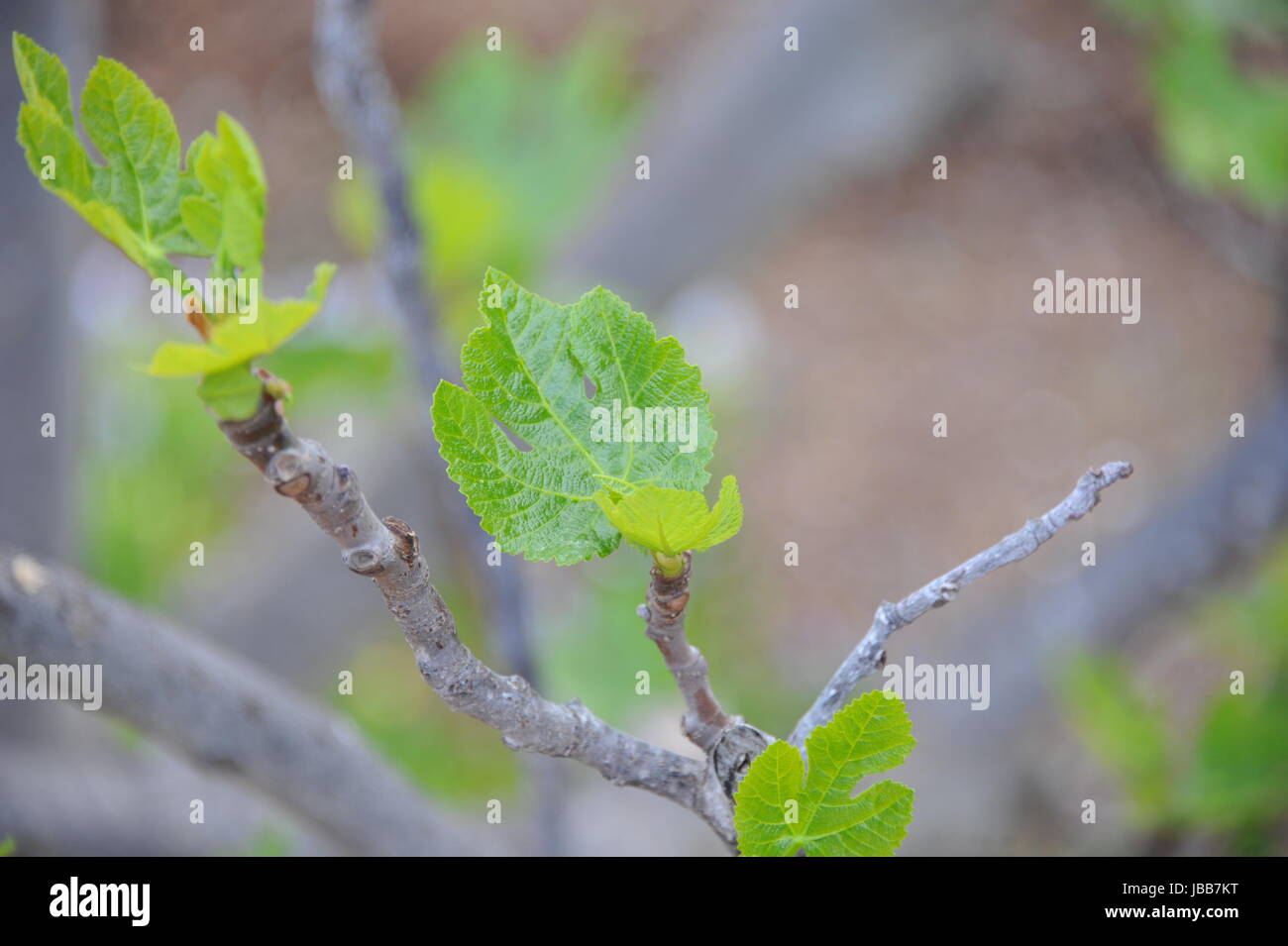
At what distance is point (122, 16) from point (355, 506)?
279 cm

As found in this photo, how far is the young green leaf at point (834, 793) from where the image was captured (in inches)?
10.3

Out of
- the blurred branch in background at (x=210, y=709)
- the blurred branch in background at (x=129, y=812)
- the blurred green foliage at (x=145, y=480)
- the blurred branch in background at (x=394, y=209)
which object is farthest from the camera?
the blurred green foliage at (x=145, y=480)

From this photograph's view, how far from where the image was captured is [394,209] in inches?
22.3

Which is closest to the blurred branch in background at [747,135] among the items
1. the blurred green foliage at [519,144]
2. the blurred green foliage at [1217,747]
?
the blurred green foliage at [519,144]

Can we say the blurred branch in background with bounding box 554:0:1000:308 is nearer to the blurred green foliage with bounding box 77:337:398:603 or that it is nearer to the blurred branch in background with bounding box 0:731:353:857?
the blurred green foliage with bounding box 77:337:398:603

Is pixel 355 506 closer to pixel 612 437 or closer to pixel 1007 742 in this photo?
pixel 612 437

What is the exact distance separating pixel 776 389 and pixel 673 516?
2234 millimetres

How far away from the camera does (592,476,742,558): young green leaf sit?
25 cm

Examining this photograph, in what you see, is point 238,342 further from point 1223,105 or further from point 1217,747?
point 1223,105

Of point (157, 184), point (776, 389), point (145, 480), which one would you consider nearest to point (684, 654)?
point (157, 184)

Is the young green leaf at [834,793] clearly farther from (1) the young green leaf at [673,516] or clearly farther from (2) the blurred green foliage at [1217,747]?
(2) the blurred green foliage at [1217,747]

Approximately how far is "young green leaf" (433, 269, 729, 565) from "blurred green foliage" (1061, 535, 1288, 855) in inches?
23.6

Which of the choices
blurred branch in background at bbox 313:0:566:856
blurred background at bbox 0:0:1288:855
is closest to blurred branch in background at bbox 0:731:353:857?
blurred background at bbox 0:0:1288:855

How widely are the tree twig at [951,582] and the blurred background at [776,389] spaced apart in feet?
0.88
